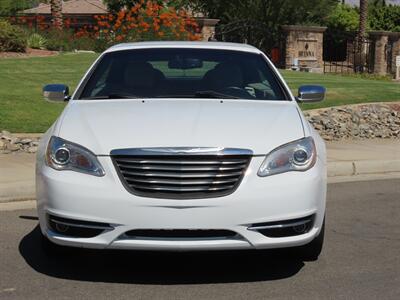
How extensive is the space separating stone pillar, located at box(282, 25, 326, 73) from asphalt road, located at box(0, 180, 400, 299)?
72.8 feet

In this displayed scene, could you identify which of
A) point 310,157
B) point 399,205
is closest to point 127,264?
point 310,157

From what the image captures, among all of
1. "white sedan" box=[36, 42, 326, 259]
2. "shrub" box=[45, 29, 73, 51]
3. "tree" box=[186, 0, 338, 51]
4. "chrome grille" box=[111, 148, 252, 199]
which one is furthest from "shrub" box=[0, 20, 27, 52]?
"chrome grille" box=[111, 148, 252, 199]

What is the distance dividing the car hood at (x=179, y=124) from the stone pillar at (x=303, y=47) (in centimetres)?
2283

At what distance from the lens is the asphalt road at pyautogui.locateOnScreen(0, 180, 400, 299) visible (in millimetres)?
4902

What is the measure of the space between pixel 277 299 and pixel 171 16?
593 inches

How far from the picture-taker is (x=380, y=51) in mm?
31781

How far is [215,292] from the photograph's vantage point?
4902 mm

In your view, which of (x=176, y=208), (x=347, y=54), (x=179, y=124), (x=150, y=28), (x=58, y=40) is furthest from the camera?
(x=347, y=54)

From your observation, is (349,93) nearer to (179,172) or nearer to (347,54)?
(179,172)

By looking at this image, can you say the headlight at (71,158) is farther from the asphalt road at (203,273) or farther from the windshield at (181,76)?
the windshield at (181,76)

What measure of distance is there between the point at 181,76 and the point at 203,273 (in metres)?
2.14

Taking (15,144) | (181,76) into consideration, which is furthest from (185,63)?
(15,144)

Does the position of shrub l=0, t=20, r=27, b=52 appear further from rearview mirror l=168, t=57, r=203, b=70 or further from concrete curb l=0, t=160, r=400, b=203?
rearview mirror l=168, t=57, r=203, b=70

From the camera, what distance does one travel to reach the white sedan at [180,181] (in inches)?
183
